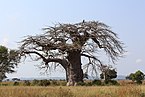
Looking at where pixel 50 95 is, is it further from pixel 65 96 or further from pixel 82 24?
pixel 82 24

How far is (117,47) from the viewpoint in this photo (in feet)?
128

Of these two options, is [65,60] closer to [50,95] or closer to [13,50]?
[13,50]

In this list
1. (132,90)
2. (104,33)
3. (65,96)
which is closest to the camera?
(65,96)

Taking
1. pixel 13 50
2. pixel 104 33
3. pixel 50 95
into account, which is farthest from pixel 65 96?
pixel 13 50

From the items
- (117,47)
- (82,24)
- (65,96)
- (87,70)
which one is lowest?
(65,96)

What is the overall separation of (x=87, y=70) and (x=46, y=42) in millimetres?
5868

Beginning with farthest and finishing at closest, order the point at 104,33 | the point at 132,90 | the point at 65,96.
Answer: the point at 104,33 → the point at 132,90 → the point at 65,96

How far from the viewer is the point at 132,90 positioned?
1762 cm

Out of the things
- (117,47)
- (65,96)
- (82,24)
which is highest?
(82,24)

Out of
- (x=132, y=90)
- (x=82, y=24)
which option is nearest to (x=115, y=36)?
(x=82, y=24)

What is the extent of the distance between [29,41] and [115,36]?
1013 centimetres

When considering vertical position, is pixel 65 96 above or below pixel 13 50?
below

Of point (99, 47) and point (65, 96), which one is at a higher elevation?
point (99, 47)

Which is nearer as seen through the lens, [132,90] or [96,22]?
[132,90]
